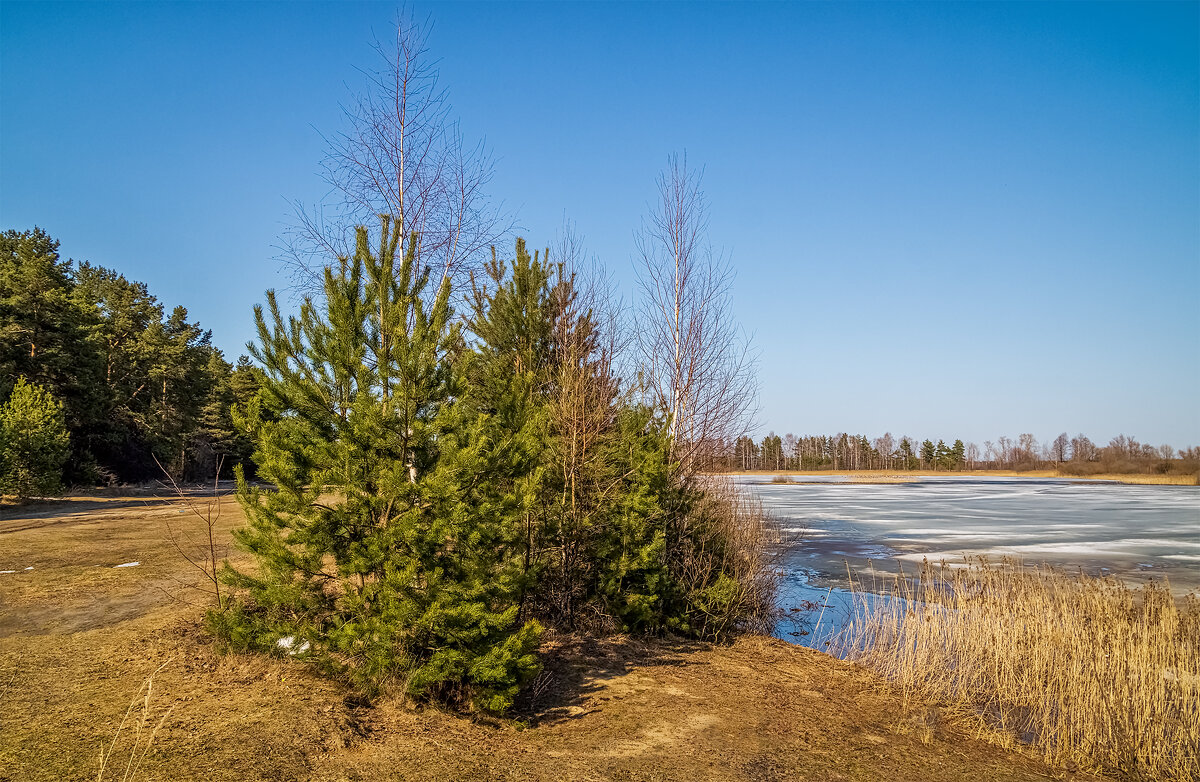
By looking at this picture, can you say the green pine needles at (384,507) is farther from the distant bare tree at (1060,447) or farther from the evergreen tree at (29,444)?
the distant bare tree at (1060,447)

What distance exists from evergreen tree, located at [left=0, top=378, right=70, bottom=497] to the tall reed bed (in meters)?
23.6

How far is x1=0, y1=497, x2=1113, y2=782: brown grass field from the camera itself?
4.62m

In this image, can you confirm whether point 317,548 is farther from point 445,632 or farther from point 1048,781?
point 1048,781

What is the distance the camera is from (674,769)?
522 cm

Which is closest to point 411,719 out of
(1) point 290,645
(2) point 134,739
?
(1) point 290,645

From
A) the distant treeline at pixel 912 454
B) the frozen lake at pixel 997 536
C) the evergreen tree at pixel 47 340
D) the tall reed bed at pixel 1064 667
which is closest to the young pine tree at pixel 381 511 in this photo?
the tall reed bed at pixel 1064 667

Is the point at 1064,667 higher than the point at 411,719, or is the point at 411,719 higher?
the point at 411,719

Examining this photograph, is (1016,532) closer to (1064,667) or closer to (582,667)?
(1064,667)

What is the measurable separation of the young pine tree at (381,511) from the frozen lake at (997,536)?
888 centimetres

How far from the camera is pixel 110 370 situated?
1564 inches

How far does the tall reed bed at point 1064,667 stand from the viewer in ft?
20.6

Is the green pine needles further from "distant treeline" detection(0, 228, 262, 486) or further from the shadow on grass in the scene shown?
"distant treeline" detection(0, 228, 262, 486)

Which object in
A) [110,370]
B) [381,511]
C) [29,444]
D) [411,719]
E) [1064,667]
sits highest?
[110,370]

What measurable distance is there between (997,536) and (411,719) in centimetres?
2087
